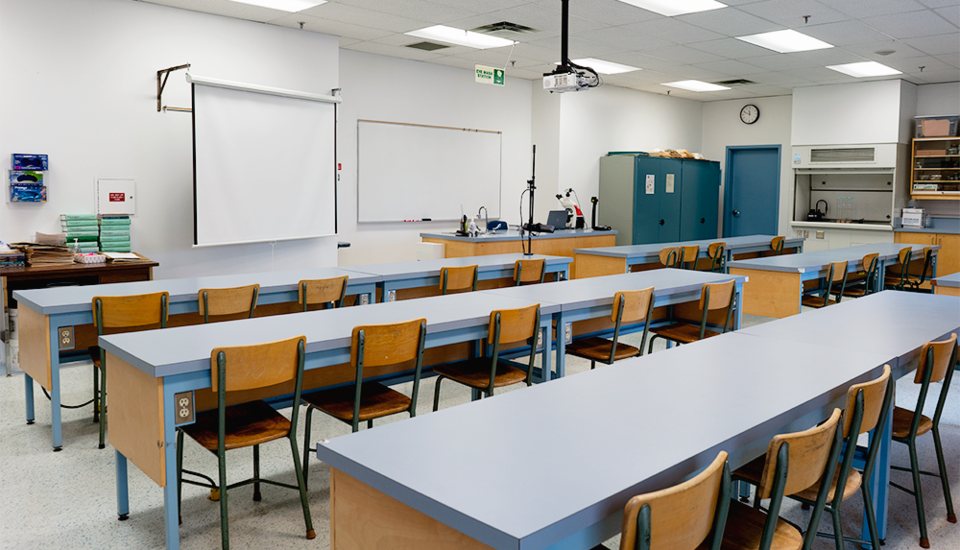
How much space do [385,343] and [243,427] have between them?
586 mm

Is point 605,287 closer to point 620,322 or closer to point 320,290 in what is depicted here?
point 620,322

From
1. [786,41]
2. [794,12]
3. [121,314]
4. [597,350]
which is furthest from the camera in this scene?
[786,41]

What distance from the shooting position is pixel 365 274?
14.4 ft

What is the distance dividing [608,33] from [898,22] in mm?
2527

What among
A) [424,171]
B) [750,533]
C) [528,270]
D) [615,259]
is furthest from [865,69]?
[750,533]

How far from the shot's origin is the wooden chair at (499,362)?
3039 mm

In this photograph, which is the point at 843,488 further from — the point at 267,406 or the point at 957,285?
the point at 957,285

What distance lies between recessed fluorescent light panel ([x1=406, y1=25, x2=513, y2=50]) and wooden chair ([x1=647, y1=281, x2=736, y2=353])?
3868 mm

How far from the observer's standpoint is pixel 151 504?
9.32ft

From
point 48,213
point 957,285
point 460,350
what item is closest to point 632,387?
point 460,350

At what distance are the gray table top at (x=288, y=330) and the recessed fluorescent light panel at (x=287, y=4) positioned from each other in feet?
11.4

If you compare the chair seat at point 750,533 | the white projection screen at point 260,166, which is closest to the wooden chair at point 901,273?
the white projection screen at point 260,166

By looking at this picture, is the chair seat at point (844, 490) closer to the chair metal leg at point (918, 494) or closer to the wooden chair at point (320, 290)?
the chair metal leg at point (918, 494)

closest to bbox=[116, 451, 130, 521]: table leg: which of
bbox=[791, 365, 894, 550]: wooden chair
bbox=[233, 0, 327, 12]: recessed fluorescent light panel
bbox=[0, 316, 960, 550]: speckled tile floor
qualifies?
bbox=[0, 316, 960, 550]: speckled tile floor
